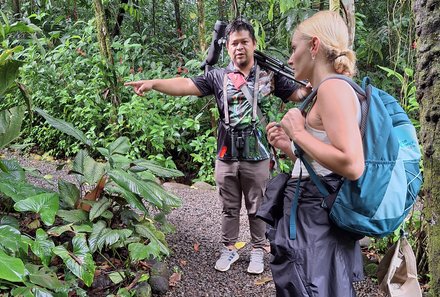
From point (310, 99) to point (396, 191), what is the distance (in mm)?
432

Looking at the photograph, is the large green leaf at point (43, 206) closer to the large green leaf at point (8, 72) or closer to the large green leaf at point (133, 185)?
the large green leaf at point (133, 185)

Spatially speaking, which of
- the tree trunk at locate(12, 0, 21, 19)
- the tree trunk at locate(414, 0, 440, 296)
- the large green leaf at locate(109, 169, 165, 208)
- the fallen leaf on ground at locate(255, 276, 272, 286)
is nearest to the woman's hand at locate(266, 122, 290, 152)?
the tree trunk at locate(414, 0, 440, 296)

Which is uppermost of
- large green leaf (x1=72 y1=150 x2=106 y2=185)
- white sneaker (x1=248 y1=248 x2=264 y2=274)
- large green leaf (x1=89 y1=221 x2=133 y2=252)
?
large green leaf (x1=72 y1=150 x2=106 y2=185)

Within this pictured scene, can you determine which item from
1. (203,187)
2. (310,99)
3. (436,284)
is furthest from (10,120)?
(203,187)

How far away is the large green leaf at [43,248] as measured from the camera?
8.10 ft

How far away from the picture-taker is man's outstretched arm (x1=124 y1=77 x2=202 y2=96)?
261cm

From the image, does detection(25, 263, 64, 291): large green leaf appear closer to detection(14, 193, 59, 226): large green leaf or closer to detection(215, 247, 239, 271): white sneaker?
detection(14, 193, 59, 226): large green leaf

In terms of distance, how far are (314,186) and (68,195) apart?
1978mm

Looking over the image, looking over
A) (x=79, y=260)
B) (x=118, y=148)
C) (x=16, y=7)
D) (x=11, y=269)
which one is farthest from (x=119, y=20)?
(x=11, y=269)

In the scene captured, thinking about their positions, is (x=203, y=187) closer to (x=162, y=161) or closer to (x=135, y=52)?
(x=162, y=161)

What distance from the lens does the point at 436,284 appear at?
4.63 ft

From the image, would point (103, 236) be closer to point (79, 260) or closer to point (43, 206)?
point (79, 260)

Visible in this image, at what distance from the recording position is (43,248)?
2.51 meters

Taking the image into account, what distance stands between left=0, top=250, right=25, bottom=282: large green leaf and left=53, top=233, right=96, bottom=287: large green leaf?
0.45m
